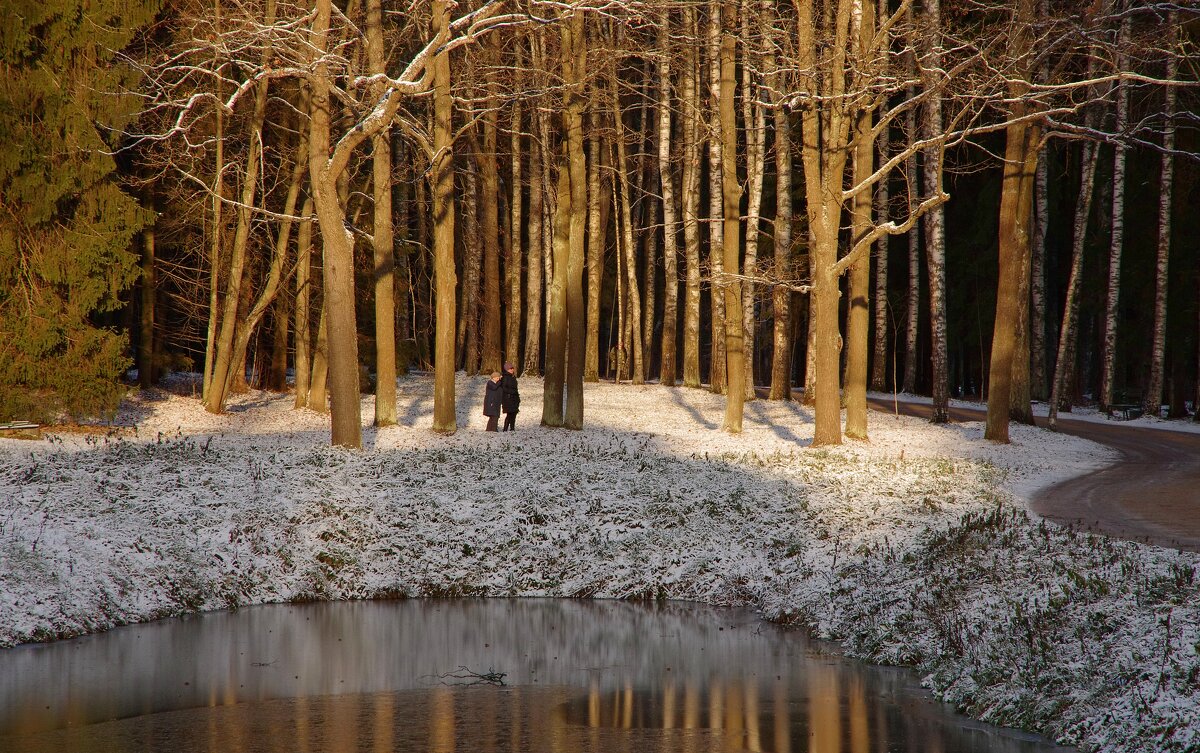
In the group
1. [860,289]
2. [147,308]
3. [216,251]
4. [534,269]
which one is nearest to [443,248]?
[216,251]

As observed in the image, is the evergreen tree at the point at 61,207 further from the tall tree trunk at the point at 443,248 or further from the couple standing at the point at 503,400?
the couple standing at the point at 503,400

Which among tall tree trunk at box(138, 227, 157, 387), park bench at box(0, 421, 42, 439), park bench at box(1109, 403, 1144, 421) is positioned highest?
tall tree trunk at box(138, 227, 157, 387)

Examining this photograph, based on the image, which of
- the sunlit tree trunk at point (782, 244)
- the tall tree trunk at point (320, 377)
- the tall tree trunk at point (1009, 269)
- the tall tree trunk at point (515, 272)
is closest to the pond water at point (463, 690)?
the tall tree trunk at point (1009, 269)

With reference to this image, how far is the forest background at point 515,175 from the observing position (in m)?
21.2

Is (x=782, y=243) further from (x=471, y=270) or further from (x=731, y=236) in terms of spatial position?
(x=471, y=270)

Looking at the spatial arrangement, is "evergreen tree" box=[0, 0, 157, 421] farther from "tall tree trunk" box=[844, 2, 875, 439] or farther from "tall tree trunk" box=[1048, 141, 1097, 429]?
"tall tree trunk" box=[1048, 141, 1097, 429]

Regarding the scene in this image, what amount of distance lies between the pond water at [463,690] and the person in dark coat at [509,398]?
10654 millimetres

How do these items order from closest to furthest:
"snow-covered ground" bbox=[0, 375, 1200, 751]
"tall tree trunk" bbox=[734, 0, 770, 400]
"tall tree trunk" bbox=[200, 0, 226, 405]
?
"snow-covered ground" bbox=[0, 375, 1200, 751], "tall tree trunk" bbox=[200, 0, 226, 405], "tall tree trunk" bbox=[734, 0, 770, 400]

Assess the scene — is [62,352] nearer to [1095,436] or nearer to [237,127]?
[237,127]

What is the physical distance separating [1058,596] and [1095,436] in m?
21.6

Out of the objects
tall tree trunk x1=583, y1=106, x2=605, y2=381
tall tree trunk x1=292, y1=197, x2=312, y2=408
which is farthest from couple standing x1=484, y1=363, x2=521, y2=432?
tall tree trunk x1=583, y1=106, x2=605, y2=381

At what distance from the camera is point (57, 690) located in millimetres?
9234

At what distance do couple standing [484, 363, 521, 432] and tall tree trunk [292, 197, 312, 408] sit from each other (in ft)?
24.9

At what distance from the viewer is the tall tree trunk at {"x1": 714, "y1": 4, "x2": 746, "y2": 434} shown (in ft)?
75.4
